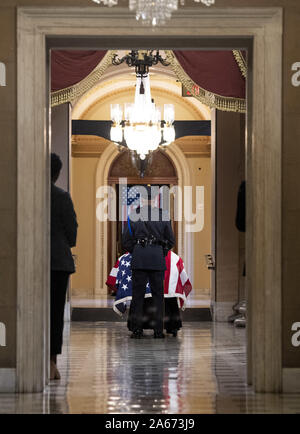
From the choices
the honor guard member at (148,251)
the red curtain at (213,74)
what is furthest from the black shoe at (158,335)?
the red curtain at (213,74)

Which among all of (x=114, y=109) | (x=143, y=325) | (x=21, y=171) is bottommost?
(x=143, y=325)

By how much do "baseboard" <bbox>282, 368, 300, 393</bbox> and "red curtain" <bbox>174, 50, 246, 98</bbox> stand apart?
3.69 m

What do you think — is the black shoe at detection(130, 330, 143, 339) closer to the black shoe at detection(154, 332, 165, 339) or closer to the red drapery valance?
the black shoe at detection(154, 332, 165, 339)

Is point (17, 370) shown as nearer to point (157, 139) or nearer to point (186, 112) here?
point (157, 139)

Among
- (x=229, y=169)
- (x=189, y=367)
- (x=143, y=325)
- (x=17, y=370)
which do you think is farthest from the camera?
(x=229, y=169)

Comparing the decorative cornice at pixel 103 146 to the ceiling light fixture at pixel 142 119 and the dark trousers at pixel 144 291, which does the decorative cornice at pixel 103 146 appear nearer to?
the ceiling light fixture at pixel 142 119

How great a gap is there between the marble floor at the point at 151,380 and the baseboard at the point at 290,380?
6.2 inches

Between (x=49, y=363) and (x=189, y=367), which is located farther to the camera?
(x=189, y=367)

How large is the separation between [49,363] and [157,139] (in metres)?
6.39

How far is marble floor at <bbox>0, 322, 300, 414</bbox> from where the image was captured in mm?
4934

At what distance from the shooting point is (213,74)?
851cm

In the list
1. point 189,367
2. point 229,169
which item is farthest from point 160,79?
point 189,367

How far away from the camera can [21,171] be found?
5473mm

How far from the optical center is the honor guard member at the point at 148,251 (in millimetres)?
8883
